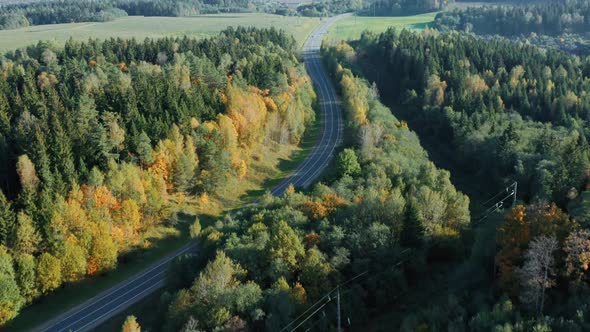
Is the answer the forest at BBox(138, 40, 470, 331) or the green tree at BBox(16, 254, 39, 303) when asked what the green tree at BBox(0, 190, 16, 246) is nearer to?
the green tree at BBox(16, 254, 39, 303)

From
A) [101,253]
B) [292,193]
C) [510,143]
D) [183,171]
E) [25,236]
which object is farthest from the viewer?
[510,143]

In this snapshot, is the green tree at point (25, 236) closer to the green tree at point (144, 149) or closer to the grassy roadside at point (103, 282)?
the grassy roadside at point (103, 282)

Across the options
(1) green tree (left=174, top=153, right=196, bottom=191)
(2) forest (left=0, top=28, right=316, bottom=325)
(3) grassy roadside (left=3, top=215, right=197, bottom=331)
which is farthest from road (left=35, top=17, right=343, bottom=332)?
(1) green tree (left=174, top=153, right=196, bottom=191)

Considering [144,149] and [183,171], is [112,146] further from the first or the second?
[183,171]

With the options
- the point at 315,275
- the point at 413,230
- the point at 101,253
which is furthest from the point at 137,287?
the point at 413,230

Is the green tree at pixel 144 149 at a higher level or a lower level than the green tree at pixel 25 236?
higher

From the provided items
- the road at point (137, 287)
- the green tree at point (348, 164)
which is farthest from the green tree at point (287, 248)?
the green tree at point (348, 164)
